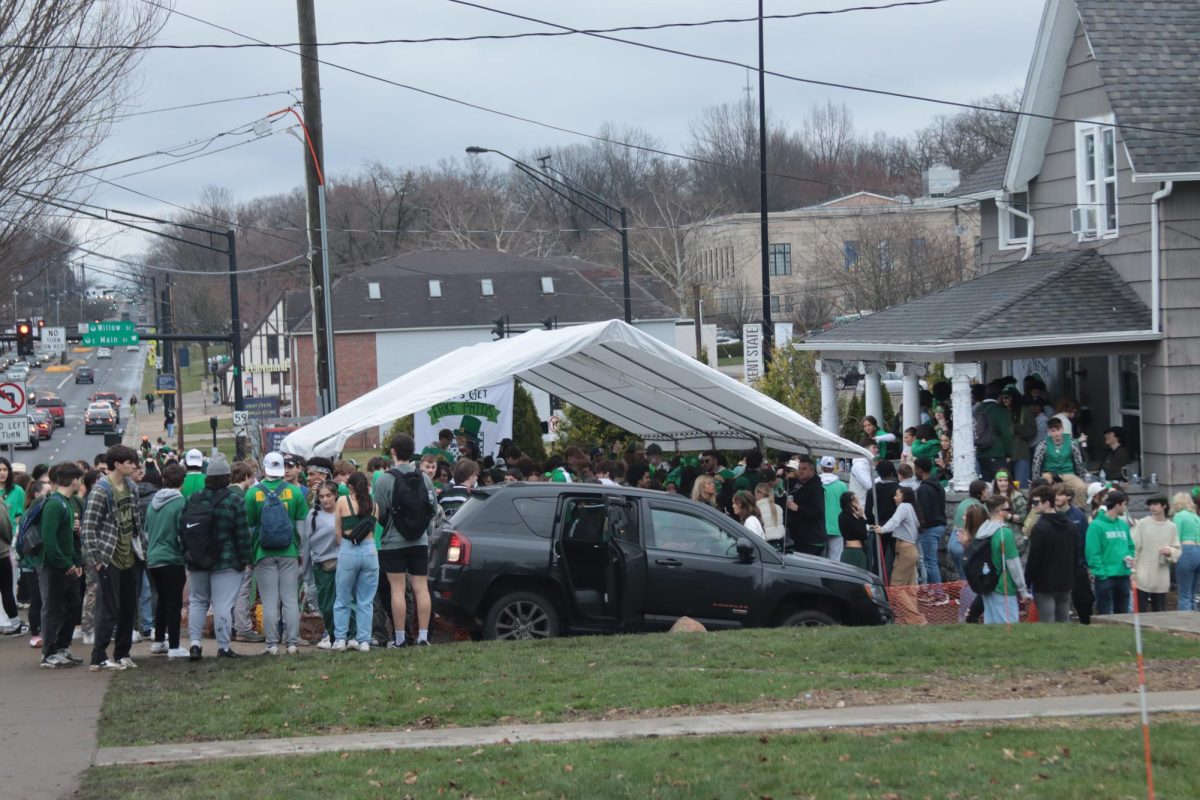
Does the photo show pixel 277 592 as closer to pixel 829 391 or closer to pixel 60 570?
pixel 60 570

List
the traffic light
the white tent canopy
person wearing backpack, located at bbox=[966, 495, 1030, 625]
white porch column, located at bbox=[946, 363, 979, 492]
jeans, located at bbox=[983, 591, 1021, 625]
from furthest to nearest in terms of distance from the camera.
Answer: the traffic light
white porch column, located at bbox=[946, 363, 979, 492]
the white tent canopy
jeans, located at bbox=[983, 591, 1021, 625]
person wearing backpack, located at bbox=[966, 495, 1030, 625]

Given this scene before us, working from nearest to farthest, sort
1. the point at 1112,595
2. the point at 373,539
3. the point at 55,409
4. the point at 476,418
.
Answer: the point at 373,539 → the point at 1112,595 → the point at 476,418 → the point at 55,409

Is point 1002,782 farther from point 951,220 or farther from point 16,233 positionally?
point 951,220

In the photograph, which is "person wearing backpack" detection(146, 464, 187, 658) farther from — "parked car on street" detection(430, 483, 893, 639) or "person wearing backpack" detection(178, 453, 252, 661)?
"parked car on street" detection(430, 483, 893, 639)

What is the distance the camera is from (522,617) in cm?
1265

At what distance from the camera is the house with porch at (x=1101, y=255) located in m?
19.9

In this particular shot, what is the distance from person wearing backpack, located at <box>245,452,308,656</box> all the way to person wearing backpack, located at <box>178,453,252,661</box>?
0.59ft

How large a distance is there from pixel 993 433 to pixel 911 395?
7.71ft

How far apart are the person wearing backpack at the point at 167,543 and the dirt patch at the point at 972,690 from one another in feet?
13.1

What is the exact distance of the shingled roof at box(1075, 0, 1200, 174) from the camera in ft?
64.4

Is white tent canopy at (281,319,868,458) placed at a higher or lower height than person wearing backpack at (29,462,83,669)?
higher

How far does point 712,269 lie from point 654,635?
62.9 m

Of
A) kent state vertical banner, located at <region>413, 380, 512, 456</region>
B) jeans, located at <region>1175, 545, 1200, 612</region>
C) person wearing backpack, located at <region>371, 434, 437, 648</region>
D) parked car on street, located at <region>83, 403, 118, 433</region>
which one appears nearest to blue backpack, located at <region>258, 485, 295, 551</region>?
person wearing backpack, located at <region>371, 434, 437, 648</region>

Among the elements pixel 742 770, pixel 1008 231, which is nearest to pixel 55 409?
pixel 1008 231
